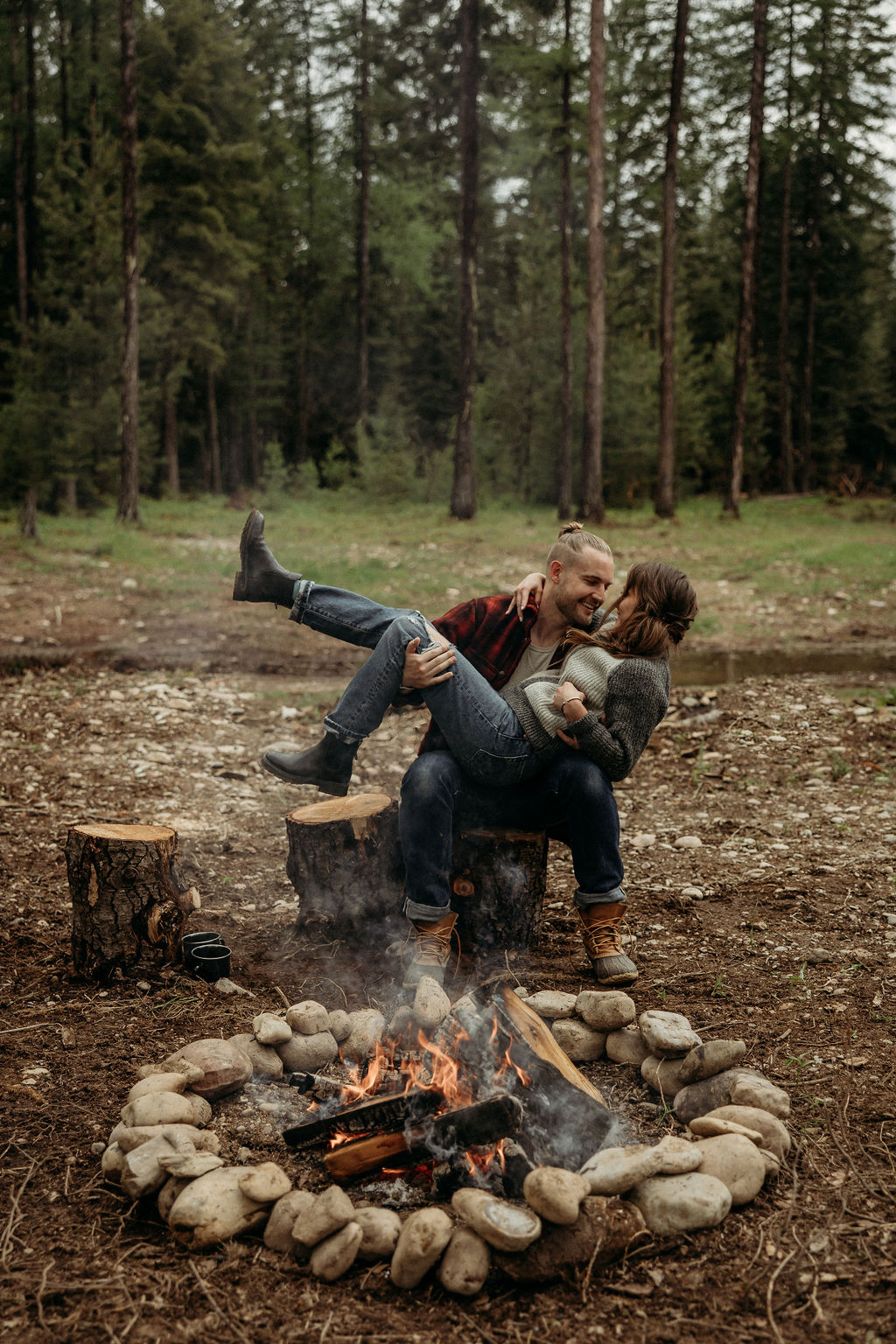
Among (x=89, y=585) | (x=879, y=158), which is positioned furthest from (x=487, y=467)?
(x=89, y=585)

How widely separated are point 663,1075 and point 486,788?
3.90 ft

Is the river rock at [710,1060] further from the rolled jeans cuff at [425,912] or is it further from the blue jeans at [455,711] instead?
the blue jeans at [455,711]

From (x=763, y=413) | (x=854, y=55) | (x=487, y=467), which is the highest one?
(x=854, y=55)

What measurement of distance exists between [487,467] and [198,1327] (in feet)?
82.0

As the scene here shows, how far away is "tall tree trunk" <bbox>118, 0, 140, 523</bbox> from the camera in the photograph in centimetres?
1698

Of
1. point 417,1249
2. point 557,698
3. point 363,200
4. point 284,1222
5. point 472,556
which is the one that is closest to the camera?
point 417,1249

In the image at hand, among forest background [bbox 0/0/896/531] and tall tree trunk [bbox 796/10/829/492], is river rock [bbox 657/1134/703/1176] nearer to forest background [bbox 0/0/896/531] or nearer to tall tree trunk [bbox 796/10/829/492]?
forest background [bbox 0/0/896/531]

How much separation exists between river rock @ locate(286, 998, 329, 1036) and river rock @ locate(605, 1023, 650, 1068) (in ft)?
2.85

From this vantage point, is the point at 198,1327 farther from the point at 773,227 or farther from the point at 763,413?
the point at 773,227

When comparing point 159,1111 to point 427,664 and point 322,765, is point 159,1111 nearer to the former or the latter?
point 322,765

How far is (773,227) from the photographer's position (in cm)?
2941

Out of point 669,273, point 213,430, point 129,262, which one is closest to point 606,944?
point 129,262

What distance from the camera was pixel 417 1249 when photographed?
209 centimetres

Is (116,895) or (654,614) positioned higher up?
(654,614)
